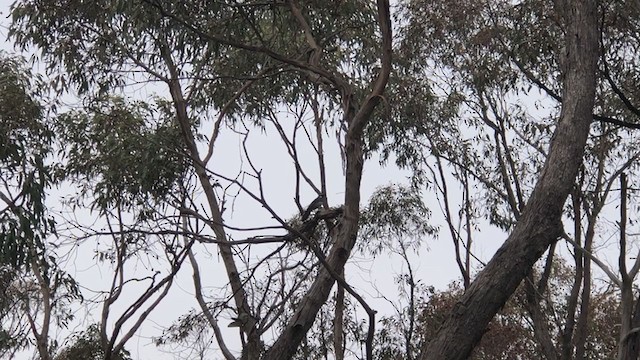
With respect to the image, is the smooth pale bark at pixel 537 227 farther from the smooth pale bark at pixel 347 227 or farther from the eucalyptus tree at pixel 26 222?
the eucalyptus tree at pixel 26 222

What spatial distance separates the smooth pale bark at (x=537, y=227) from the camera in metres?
2.65

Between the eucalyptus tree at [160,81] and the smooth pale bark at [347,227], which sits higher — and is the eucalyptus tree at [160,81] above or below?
above

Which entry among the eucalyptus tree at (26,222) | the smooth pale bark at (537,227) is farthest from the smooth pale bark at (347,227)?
the eucalyptus tree at (26,222)

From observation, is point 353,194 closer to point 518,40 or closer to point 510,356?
point 518,40

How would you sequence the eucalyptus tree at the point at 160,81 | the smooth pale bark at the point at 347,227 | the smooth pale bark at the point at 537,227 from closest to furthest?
the smooth pale bark at the point at 537,227 < the smooth pale bark at the point at 347,227 < the eucalyptus tree at the point at 160,81

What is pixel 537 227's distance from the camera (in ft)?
9.27

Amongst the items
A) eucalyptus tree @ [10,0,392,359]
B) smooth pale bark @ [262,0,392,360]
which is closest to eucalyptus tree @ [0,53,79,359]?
eucalyptus tree @ [10,0,392,359]

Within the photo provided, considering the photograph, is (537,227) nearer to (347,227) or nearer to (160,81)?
(347,227)

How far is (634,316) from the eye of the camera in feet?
15.7

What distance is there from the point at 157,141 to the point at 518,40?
337 cm

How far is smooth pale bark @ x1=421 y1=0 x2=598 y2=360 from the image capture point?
2.65 m

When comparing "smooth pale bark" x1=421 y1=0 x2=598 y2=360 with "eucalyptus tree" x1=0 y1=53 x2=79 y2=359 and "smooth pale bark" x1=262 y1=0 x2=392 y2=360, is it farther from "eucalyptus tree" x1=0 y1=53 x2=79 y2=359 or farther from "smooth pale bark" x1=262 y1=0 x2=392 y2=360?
"eucalyptus tree" x1=0 y1=53 x2=79 y2=359

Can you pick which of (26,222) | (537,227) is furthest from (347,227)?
(26,222)

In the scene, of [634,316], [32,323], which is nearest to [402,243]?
[32,323]
